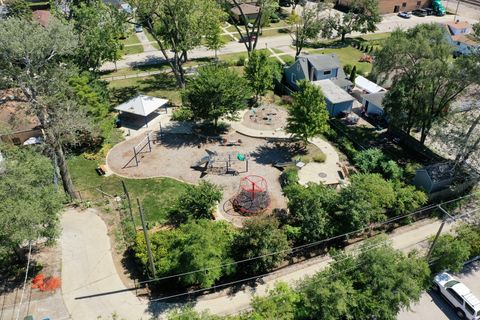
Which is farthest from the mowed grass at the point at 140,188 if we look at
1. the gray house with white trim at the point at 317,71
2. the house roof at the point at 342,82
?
the house roof at the point at 342,82

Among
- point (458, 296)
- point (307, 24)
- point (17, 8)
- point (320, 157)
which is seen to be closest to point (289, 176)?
point (320, 157)

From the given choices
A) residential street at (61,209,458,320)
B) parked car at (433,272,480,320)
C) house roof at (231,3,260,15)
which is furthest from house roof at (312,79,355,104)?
house roof at (231,3,260,15)

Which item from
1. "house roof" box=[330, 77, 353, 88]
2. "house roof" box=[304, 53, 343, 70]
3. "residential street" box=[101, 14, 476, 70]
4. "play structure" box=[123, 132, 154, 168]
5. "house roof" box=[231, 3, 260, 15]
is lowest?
"play structure" box=[123, 132, 154, 168]

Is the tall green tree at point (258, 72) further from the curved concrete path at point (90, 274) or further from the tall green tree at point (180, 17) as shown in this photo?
the curved concrete path at point (90, 274)

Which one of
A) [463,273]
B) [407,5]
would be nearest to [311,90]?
[463,273]

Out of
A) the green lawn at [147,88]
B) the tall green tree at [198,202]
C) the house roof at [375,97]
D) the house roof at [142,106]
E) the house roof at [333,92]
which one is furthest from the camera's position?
the green lawn at [147,88]

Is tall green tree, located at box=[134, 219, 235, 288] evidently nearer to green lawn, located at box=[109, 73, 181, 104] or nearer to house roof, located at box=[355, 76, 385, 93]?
green lawn, located at box=[109, 73, 181, 104]
